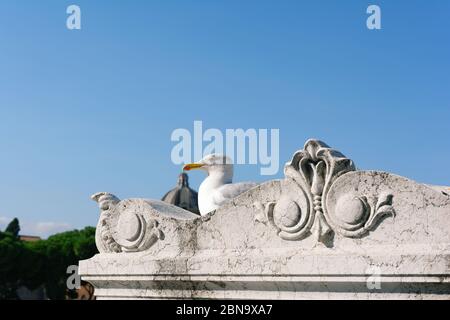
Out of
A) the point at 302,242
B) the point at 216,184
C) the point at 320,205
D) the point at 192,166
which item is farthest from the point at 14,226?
the point at 320,205

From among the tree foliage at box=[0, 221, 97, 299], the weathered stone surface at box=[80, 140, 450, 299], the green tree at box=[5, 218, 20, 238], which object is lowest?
the tree foliage at box=[0, 221, 97, 299]

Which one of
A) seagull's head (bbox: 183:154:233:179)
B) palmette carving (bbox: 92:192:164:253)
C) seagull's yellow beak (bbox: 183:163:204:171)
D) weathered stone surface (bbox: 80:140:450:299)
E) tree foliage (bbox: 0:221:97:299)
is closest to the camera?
weathered stone surface (bbox: 80:140:450:299)

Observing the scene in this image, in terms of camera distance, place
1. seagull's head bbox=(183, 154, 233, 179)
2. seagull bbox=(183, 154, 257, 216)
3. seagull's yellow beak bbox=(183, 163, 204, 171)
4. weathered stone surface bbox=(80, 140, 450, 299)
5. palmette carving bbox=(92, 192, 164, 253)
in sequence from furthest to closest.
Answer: seagull's yellow beak bbox=(183, 163, 204, 171), seagull's head bbox=(183, 154, 233, 179), seagull bbox=(183, 154, 257, 216), palmette carving bbox=(92, 192, 164, 253), weathered stone surface bbox=(80, 140, 450, 299)

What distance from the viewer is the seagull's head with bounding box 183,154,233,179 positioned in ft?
23.3

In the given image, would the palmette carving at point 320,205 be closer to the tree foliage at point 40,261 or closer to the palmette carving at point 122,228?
the palmette carving at point 122,228

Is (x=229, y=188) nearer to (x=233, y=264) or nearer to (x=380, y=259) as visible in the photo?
(x=233, y=264)

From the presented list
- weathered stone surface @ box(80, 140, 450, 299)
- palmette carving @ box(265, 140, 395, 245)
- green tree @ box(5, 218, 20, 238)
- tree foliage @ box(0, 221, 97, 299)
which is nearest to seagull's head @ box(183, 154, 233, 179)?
weathered stone surface @ box(80, 140, 450, 299)

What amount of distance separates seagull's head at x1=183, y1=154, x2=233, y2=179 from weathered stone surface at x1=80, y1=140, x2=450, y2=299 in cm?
140

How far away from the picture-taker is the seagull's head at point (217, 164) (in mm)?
7109

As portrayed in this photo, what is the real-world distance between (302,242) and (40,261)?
30.8 meters

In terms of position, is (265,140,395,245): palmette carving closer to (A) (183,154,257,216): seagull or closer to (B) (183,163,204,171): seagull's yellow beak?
(A) (183,154,257,216): seagull

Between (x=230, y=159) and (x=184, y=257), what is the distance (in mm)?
2188

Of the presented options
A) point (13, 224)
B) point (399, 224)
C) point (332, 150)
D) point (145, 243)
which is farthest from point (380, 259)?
point (13, 224)

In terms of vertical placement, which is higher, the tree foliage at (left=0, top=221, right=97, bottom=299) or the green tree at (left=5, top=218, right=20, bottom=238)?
the green tree at (left=5, top=218, right=20, bottom=238)
